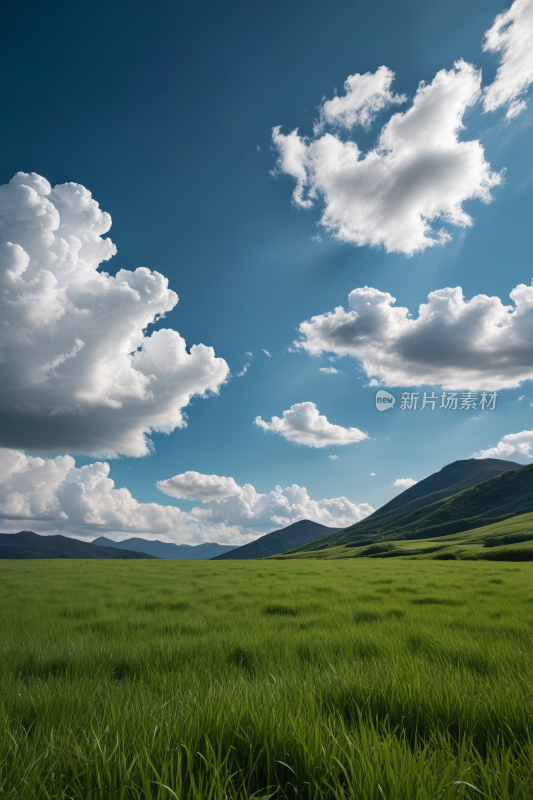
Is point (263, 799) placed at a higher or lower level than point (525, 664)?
higher

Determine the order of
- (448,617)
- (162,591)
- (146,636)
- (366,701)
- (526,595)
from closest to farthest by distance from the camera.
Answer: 1. (366,701)
2. (146,636)
3. (448,617)
4. (526,595)
5. (162,591)

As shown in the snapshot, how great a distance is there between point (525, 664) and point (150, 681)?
13.7 feet

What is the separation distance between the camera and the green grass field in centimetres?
175

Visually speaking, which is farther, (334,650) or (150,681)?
(334,650)

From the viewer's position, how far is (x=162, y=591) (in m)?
13.9

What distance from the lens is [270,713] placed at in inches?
91.5

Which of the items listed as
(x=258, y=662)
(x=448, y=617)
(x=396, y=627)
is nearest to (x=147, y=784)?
(x=258, y=662)

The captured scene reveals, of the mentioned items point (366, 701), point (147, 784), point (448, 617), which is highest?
point (147, 784)

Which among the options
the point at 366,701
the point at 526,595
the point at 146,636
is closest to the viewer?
the point at 366,701

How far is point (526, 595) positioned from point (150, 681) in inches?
470

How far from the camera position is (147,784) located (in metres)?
1.61

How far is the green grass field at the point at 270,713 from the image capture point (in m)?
1.75

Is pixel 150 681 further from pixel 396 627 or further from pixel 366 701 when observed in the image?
pixel 396 627

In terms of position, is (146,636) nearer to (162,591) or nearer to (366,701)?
(366,701)
